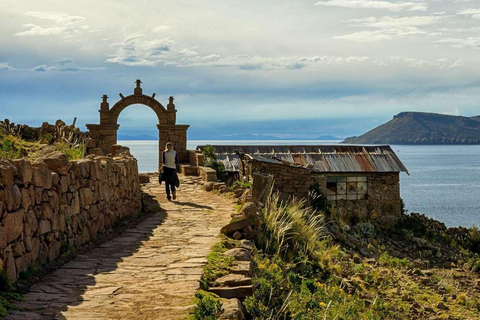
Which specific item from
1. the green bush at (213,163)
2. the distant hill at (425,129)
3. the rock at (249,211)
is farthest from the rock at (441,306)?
the distant hill at (425,129)

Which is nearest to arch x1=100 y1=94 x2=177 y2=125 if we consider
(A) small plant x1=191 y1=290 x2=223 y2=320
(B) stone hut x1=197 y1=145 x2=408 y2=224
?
(B) stone hut x1=197 y1=145 x2=408 y2=224

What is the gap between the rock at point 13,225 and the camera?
21.9 feet

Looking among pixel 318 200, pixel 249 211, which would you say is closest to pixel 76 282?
pixel 249 211

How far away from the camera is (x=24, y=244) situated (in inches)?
283

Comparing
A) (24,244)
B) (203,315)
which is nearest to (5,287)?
(24,244)

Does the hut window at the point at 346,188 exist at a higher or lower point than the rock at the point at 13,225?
lower

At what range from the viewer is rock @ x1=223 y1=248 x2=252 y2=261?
8445 millimetres

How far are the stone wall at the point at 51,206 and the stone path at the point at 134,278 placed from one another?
0.37 meters

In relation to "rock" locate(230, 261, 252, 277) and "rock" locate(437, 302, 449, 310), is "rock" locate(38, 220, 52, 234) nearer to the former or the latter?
"rock" locate(230, 261, 252, 277)

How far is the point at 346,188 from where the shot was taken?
2584cm

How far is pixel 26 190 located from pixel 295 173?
50.9 ft

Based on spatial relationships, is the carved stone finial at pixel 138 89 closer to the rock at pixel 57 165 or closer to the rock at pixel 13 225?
the rock at pixel 57 165

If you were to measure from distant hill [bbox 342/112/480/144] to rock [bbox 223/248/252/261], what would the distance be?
6936 inches

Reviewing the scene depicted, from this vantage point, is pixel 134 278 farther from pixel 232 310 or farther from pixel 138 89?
pixel 138 89
